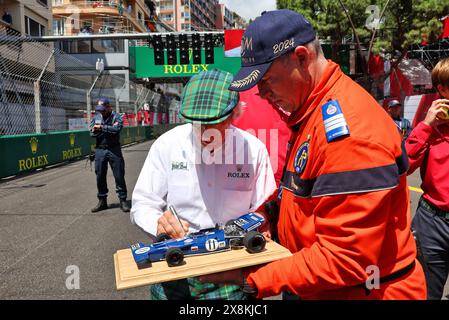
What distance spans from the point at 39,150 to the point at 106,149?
5.62 m

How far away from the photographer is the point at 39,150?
36.2 ft

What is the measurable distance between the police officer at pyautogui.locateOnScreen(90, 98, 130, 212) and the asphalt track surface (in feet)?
1.11

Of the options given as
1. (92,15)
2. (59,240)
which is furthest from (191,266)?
(92,15)

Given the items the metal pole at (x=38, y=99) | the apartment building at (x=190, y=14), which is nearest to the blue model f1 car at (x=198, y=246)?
the metal pole at (x=38, y=99)

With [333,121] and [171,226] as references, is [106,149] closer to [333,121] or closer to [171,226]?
[171,226]

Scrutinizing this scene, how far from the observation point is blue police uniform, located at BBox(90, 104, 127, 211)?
645 cm

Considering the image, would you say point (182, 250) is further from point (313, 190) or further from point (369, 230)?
point (369, 230)

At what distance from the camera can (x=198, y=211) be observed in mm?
1696

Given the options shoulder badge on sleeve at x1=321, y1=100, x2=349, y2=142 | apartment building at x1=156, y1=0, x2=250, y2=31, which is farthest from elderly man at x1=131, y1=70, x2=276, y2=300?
apartment building at x1=156, y1=0, x2=250, y2=31

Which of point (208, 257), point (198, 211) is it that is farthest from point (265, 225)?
point (208, 257)

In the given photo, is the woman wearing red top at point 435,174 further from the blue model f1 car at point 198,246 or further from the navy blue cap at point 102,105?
the navy blue cap at point 102,105

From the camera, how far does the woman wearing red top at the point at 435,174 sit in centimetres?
218

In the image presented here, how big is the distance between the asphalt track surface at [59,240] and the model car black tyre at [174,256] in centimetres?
213

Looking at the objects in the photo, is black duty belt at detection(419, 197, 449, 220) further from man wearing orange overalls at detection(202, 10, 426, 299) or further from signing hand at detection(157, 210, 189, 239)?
signing hand at detection(157, 210, 189, 239)
